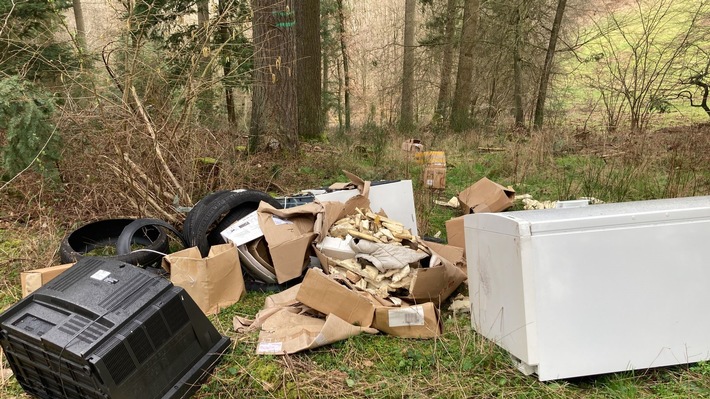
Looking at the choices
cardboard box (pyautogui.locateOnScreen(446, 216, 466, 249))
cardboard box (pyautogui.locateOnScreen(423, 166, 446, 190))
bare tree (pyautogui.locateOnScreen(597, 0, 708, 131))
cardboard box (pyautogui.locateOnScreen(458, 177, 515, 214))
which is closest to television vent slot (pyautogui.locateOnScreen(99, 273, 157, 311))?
cardboard box (pyautogui.locateOnScreen(446, 216, 466, 249))

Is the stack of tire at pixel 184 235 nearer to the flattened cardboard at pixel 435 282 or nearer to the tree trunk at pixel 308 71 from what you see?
the flattened cardboard at pixel 435 282

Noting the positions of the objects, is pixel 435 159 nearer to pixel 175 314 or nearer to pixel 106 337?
pixel 175 314

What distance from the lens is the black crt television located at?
5.71 ft

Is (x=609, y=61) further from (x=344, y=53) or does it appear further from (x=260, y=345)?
(x=344, y=53)

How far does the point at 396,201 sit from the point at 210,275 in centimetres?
181

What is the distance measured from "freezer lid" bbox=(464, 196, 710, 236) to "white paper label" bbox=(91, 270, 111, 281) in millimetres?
1894

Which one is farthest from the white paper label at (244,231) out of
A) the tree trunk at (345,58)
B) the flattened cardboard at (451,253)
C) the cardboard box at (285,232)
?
the tree trunk at (345,58)

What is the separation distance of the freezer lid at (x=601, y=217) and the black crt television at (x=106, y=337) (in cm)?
164

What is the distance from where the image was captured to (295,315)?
8.40ft

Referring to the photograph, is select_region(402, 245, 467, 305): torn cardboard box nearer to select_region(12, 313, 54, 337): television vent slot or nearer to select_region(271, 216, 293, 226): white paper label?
select_region(271, 216, 293, 226): white paper label

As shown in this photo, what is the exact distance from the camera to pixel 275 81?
5.73m

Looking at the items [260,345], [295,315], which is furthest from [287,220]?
[260,345]

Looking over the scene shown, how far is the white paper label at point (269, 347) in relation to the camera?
90.0 inches

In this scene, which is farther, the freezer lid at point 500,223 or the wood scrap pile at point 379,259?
the wood scrap pile at point 379,259
